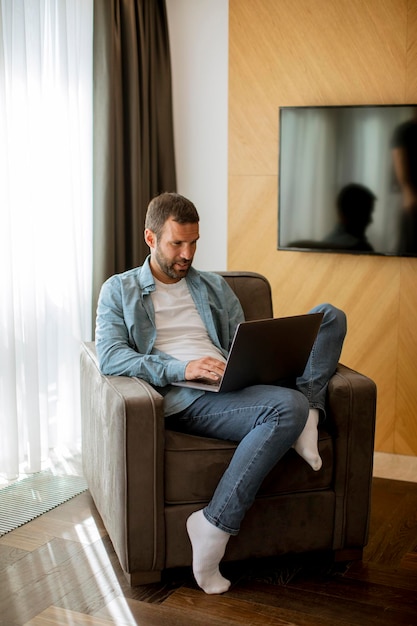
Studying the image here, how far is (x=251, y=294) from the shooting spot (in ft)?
10.5

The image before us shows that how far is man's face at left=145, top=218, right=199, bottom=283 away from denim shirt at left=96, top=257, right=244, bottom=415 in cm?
7

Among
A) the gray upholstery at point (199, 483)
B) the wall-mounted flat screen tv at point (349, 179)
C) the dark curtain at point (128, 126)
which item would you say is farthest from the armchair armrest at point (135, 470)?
the wall-mounted flat screen tv at point (349, 179)

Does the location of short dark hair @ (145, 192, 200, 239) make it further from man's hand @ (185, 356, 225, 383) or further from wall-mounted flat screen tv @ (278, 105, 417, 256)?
wall-mounted flat screen tv @ (278, 105, 417, 256)

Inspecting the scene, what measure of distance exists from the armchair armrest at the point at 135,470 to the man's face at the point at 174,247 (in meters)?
0.47

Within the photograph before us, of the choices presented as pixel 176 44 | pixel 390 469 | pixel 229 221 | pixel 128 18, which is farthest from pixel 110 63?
pixel 390 469

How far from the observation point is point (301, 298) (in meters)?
3.90

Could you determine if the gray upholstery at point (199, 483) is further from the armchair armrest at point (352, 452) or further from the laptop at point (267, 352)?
the laptop at point (267, 352)

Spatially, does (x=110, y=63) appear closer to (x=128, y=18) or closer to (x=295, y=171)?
(x=128, y=18)

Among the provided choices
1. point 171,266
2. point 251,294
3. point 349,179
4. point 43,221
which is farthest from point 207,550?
point 349,179

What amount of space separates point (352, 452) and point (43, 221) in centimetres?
169

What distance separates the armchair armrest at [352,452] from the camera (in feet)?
8.66

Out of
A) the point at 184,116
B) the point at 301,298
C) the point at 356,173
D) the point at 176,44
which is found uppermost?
the point at 176,44

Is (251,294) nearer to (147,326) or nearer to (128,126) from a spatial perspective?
(147,326)

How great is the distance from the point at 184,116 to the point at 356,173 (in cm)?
102
